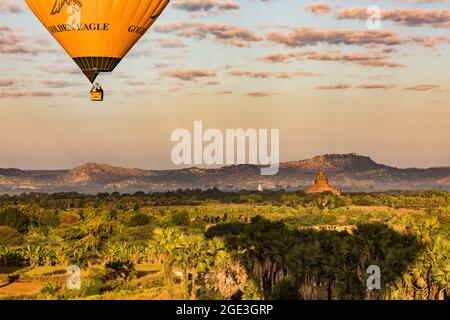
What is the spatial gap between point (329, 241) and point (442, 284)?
11859 mm

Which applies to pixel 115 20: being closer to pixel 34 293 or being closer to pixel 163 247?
pixel 163 247

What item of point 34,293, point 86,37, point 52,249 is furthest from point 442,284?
point 52,249

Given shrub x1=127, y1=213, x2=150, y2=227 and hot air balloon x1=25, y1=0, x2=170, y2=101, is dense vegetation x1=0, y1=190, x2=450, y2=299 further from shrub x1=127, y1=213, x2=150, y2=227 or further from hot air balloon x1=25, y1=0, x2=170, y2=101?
shrub x1=127, y1=213, x2=150, y2=227

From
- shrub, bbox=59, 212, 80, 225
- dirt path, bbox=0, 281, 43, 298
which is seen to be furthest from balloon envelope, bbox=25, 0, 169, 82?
shrub, bbox=59, 212, 80, 225

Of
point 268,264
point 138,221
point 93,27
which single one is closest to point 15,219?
point 138,221

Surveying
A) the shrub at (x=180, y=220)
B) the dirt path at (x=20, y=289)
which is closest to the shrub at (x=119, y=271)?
the dirt path at (x=20, y=289)

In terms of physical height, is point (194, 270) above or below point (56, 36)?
below

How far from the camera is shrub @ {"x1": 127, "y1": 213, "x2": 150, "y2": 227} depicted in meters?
168

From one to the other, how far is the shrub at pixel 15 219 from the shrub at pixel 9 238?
22.3 m

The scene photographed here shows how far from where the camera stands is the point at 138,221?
171875mm

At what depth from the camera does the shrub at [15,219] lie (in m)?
169

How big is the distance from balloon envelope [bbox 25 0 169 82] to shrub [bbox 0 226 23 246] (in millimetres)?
89048

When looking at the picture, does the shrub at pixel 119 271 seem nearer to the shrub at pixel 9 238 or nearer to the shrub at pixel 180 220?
the shrub at pixel 9 238

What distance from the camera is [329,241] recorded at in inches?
2697
